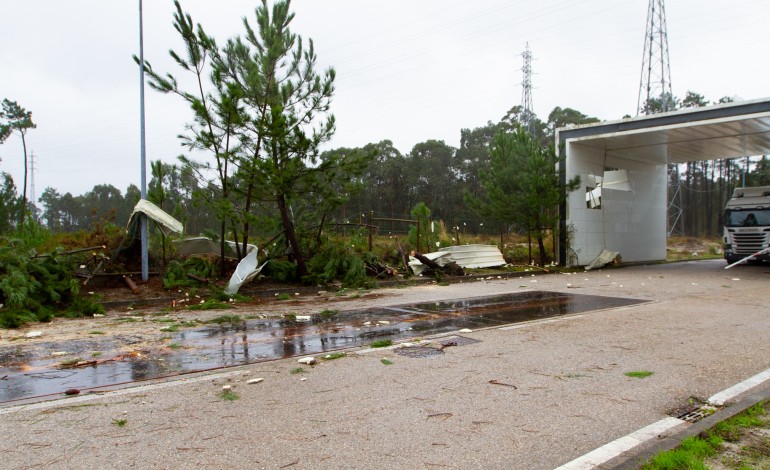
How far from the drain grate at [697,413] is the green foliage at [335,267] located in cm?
1103

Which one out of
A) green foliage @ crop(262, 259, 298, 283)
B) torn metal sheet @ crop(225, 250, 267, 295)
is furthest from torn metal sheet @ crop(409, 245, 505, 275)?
torn metal sheet @ crop(225, 250, 267, 295)

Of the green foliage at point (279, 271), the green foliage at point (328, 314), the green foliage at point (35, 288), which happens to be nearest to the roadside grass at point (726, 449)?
the green foliage at point (328, 314)

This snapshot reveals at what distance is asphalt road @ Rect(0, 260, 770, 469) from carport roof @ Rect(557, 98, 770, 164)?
547 inches

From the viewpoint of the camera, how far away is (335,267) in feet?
49.9

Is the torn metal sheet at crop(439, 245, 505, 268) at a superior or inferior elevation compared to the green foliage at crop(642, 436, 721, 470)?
superior

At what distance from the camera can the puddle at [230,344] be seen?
5.70 meters

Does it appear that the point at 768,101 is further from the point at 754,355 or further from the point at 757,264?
the point at 754,355

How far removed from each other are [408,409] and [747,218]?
23430 mm

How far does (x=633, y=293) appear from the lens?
1357 centimetres

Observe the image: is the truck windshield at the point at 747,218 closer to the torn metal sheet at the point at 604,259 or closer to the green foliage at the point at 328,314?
the torn metal sheet at the point at 604,259

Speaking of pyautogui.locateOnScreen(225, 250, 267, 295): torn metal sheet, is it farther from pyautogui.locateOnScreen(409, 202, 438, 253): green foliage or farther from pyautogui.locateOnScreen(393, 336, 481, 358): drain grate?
pyautogui.locateOnScreen(409, 202, 438, 253): green foliage

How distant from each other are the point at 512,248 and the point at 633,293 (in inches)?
415

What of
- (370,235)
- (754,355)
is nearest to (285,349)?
(754,355)

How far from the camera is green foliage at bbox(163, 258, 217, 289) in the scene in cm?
1277
